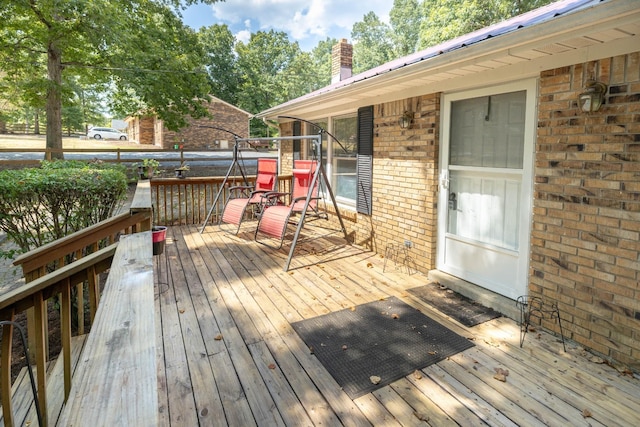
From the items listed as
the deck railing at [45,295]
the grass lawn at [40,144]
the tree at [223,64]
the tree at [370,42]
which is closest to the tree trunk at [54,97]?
the grass lawn at [40,144]

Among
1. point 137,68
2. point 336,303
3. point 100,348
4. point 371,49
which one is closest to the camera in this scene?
point 100,348

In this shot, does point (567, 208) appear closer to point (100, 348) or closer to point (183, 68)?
point (100, 348)

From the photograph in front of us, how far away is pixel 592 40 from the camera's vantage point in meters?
2.35

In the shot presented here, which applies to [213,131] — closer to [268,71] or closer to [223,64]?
[223,64]

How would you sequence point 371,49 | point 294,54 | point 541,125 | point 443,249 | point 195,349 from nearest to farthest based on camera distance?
1. point 195,349
2. point 541,125
3. point 443,249
4. point 294,54
5. point 371,49

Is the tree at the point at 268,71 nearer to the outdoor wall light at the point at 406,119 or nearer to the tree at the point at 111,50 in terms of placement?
the tree at the point at 111,50

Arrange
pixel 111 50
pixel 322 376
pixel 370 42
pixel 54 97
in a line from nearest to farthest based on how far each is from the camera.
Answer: pixel 322 376
pixel 54 97
pixel 111 50
pixel 370 42

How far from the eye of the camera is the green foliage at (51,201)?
2.96 metres

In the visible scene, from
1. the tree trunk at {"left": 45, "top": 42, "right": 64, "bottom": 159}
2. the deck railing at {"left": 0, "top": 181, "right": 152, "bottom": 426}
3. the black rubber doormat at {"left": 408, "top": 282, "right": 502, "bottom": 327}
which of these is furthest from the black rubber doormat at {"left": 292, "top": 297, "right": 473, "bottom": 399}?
the tree trunk at {"left": 45, "top": 42, "right": 64, "bottom": 159}

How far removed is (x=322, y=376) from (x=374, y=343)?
544 millimetres

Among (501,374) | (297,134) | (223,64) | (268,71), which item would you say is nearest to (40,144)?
(223,64)

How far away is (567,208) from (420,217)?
1601mm

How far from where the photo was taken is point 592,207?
2553 mm

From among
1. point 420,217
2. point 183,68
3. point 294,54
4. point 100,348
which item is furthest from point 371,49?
point 100,348
